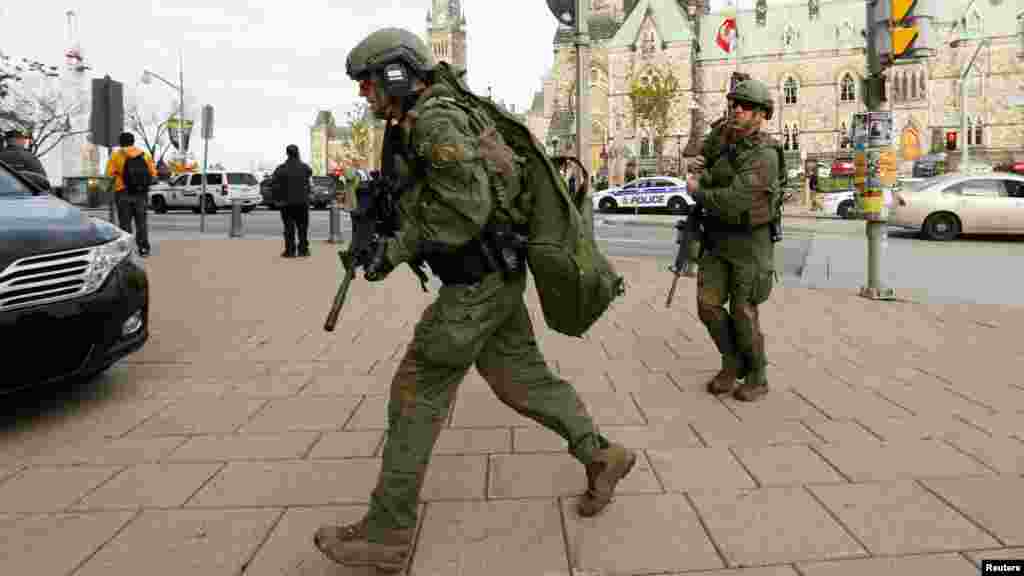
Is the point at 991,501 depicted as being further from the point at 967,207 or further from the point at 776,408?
the point at 967,207

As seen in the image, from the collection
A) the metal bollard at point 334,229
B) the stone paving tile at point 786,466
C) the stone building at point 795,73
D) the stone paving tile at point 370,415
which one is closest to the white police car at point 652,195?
the metal bollard at point 334,229

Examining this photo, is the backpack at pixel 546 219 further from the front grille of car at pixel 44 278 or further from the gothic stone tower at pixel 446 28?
the gothic stone tower at pixel 446 28

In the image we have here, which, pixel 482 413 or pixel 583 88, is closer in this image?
pixel 482 413

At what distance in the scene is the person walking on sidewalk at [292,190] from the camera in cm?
1389

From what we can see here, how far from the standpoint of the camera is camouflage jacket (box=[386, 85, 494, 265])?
269cm

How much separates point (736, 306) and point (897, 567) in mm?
2288

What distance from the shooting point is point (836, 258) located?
Answer: 536 inches

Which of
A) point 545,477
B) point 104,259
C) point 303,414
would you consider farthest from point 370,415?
point 104,259

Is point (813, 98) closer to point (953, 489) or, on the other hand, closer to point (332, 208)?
point (332, 208)

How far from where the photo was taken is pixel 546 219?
9.83 ft

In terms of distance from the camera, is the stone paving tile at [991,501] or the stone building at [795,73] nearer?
the stone paving tile at [991,501]

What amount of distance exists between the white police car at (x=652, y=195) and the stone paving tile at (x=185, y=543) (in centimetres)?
3078

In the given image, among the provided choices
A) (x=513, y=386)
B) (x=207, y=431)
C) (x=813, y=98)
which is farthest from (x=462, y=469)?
(x=813, y=98)

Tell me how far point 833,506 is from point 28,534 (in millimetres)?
2976
